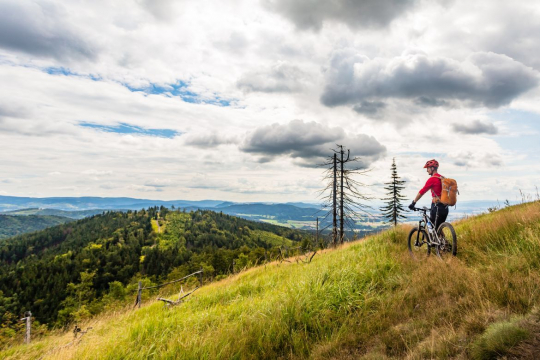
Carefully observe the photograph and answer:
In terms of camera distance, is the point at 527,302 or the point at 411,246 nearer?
the point at 527,302

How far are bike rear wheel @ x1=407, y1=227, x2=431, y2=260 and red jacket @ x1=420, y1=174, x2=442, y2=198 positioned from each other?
3.66ft

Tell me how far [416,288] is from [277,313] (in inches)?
99.4

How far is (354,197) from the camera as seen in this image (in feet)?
78.0

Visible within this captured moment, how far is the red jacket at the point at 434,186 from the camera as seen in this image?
682 centimetres

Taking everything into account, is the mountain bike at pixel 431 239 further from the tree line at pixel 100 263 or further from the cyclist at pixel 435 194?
the tree line at pixel 100 263

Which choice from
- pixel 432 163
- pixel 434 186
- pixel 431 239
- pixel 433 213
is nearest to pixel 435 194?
pixel 434 186

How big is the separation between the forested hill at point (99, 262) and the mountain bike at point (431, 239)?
14831 mm

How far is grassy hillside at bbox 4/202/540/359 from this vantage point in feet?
9.70

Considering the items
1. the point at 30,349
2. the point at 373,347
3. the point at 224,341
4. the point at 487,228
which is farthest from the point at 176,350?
the point at 30,349

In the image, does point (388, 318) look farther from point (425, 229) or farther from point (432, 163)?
point (432, 163)

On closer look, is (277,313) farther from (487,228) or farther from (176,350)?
(487,228)

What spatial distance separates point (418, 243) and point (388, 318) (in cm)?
412

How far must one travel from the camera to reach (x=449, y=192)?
21.2 feet

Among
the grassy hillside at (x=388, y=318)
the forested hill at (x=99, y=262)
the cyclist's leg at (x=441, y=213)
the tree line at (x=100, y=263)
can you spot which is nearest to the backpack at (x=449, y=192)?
the cyclist's leg at (x=441, y=213)
